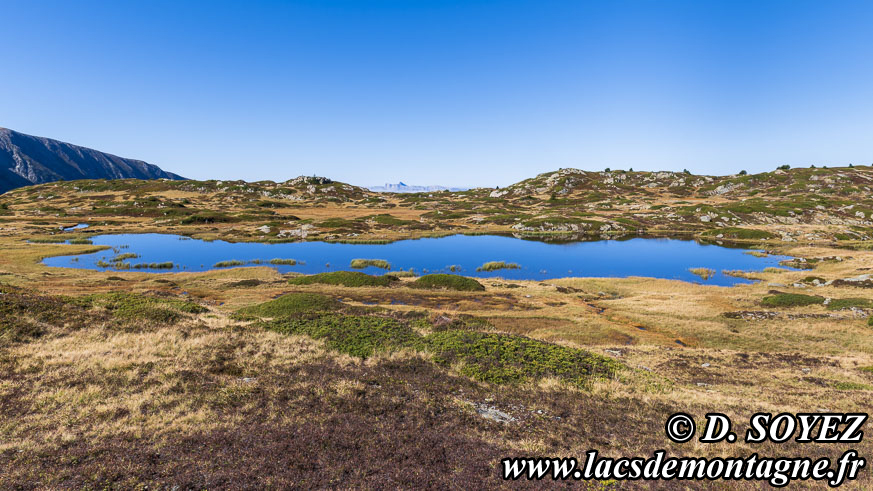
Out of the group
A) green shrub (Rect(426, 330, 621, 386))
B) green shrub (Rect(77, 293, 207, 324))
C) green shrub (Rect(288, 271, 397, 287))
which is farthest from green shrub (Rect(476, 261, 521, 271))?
green shrub (Rect(77, 293, 207, 324))

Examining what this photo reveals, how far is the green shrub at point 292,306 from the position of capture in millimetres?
33719

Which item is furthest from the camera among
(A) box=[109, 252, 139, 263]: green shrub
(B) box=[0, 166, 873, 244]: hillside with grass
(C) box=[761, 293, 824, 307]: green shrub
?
(B) box=[0, 166, 873, 244]: hillside with grass

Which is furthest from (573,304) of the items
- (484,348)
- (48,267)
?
(48,267)

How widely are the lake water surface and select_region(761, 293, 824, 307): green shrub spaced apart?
1787 centimetres

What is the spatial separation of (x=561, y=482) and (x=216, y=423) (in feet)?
37.6

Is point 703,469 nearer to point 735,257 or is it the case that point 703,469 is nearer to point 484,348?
point 484,348

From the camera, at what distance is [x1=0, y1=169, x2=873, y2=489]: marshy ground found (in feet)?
32.2

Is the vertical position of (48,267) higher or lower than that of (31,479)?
lower

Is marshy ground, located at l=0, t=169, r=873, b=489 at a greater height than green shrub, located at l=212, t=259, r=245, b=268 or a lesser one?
greater

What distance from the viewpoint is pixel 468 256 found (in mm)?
87375

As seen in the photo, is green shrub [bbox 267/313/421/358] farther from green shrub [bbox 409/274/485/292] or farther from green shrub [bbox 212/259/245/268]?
green shrub [bbox 212/259/245/268]

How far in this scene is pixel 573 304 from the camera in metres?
45.7

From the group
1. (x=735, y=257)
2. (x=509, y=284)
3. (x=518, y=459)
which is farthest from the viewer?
(x=735, y=257)

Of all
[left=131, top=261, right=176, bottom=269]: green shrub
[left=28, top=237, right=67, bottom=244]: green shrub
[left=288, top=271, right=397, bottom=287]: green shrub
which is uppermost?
[left=28, top=237, right=67, bottom=244]: green shrub
